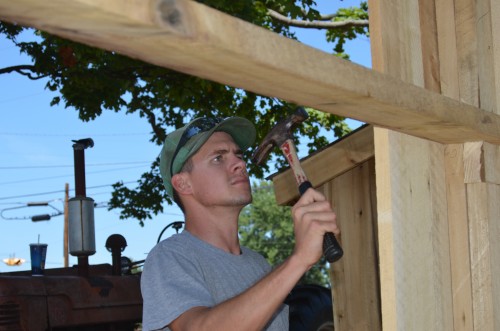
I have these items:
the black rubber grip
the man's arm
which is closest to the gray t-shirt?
the man's arm

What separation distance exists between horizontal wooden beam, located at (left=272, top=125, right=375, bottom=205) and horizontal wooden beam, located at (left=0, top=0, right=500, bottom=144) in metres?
2.00

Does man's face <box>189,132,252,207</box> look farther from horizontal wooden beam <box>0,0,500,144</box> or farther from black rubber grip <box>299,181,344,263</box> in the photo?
horizontal wooden beam <box>0,0,500,144</box>

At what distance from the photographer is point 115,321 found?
5.81m

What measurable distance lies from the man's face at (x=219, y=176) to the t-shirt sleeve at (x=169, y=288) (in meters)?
0.40

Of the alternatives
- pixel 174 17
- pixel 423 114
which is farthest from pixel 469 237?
pixel 174 17

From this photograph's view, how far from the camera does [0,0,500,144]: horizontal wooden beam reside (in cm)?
123

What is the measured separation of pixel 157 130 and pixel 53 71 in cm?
272

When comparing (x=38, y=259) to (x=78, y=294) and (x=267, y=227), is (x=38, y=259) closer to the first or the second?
(x=78, y=294)

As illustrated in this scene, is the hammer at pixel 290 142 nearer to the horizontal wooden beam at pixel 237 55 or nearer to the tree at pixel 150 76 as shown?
the horizontal wooden beam at pixel 237 55

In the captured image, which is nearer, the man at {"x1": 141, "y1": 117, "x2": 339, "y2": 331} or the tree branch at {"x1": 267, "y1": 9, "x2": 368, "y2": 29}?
the man at {"x1": 141, "y1": 117, "x2": 339, "y2": 331}

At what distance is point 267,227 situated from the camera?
201 ft

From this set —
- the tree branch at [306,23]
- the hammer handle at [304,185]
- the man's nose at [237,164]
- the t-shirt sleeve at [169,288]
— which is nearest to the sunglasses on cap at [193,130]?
the man's nose at [237,164]

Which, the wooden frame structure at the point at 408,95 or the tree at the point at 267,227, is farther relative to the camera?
the tree at the point at 267,227

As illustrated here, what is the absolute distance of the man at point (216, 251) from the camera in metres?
2.30
